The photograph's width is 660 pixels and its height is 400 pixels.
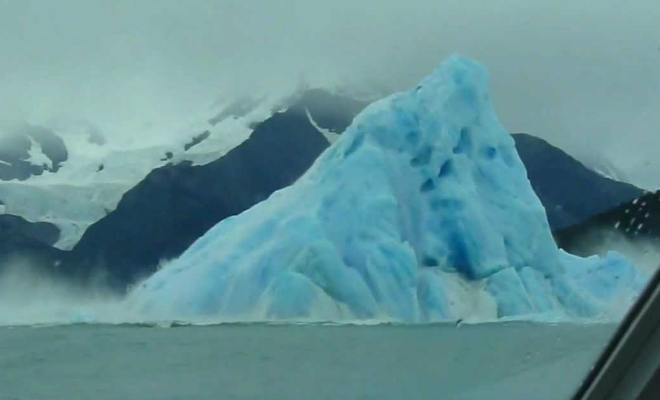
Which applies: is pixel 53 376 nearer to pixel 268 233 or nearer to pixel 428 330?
pixel 428 330

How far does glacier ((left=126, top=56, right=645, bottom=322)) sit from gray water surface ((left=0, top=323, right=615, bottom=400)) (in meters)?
1.82

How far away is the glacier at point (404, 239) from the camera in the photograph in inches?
508

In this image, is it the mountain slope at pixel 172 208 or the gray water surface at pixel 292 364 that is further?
the mountain slope at pixel 172 208

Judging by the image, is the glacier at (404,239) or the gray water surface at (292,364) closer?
the gray water surface at (292,364)

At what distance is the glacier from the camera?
12914mm

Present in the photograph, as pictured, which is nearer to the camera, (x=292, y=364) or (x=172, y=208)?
(x=292, y=364)

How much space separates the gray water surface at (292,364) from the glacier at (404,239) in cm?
182

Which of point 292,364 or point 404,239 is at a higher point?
point 292,364

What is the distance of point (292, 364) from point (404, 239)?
6572mm

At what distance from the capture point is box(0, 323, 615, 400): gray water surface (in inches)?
181

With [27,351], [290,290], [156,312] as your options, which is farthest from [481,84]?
[27,351]

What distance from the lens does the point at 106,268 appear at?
15125 mm

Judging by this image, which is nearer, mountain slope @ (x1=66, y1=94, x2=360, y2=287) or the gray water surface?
the gray water surface

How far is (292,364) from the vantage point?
7570mm
